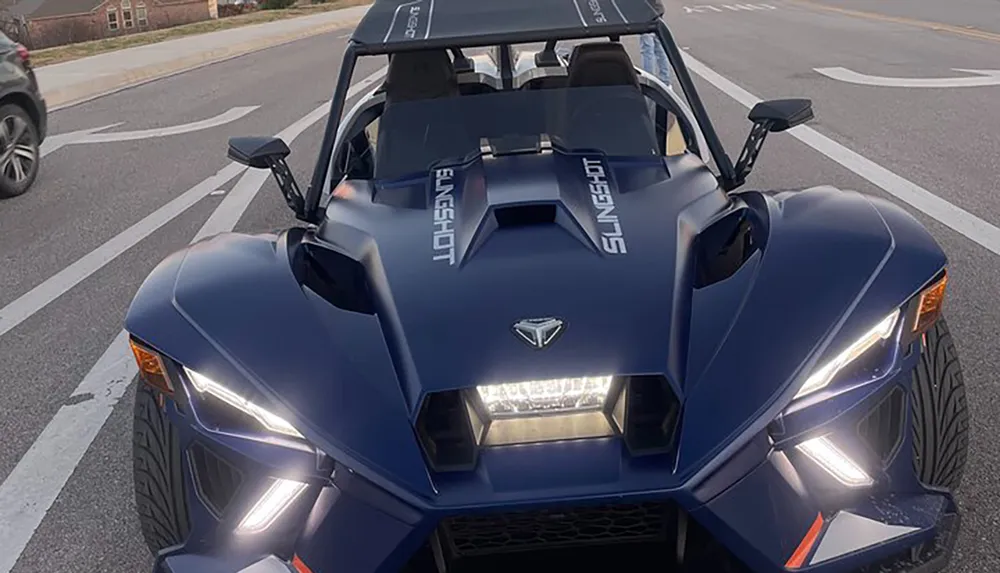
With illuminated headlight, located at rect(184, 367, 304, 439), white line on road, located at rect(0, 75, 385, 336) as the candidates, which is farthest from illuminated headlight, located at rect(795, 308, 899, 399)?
white line on road, located at rect(0, 75, 385, 336)

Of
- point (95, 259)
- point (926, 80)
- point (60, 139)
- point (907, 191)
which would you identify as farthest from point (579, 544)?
point (926, 80)

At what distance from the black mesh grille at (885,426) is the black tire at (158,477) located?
1565mm

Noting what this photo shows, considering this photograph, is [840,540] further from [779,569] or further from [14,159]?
[14,159]

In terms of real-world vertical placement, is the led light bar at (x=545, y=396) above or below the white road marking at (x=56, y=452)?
above

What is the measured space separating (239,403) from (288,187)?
1.65 m

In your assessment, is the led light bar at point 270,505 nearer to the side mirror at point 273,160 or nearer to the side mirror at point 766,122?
the side mirror at point 273,160

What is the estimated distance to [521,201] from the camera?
3299 millimetres

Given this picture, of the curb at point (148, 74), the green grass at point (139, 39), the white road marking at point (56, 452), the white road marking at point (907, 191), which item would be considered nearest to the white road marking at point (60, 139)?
the curb at point (148, 74)

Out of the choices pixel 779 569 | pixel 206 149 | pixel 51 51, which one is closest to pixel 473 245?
pixel 779 569

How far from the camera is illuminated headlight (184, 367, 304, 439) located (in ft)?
7.98

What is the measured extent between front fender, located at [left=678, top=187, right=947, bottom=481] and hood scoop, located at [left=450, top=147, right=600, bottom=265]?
20.8 inches

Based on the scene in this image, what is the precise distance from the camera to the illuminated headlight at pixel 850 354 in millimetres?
2420

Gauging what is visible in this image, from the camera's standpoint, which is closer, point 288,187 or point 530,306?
point 530,306

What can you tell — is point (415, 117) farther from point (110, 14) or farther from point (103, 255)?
point (110, 14)
